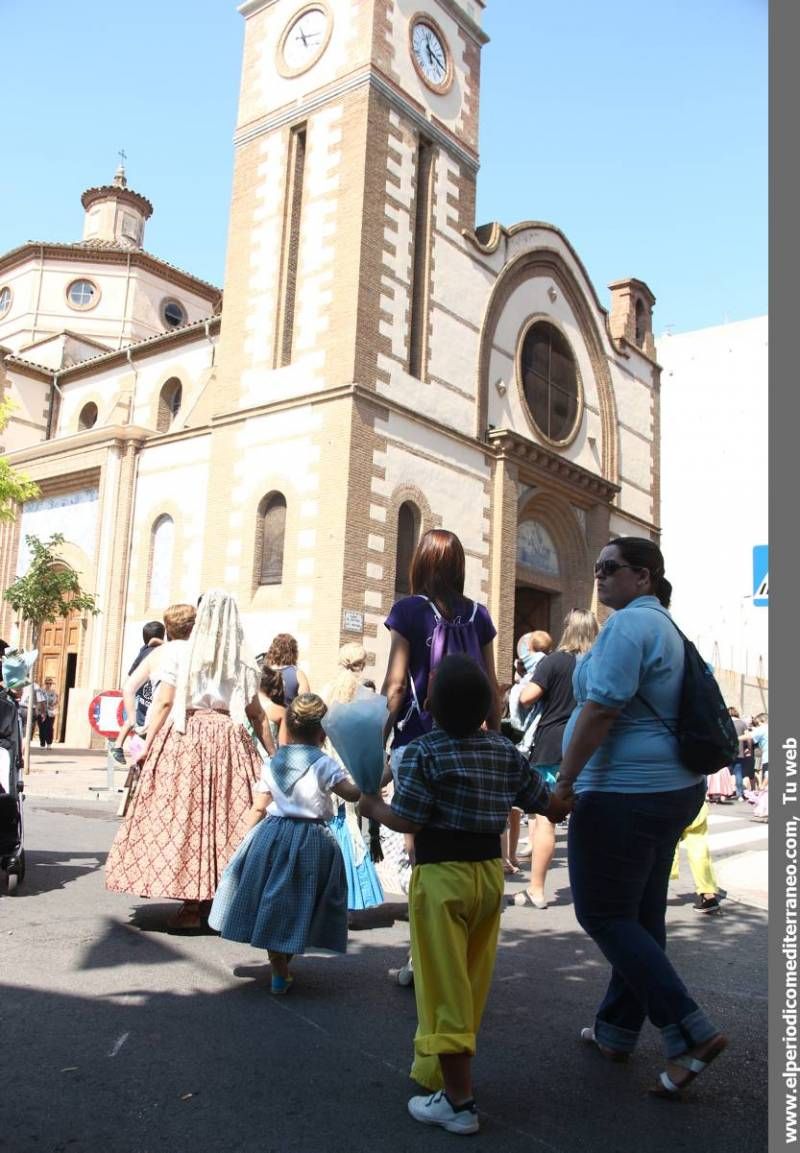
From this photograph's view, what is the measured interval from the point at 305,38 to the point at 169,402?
972 cm

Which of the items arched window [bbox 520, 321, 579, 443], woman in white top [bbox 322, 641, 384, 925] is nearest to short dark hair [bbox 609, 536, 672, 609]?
woman in white top [bbox 322, 641, 384, 925]

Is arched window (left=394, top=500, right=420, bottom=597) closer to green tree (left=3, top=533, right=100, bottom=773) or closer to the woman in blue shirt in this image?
green tree (left=3, top=533, right=100, bottom=773)

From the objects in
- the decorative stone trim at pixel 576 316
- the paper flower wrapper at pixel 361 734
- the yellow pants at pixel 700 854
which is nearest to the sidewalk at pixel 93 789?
the yellow pants at pixel 700 854

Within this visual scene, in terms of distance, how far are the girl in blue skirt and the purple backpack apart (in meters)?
0.42

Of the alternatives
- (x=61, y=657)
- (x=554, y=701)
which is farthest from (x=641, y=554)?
(x=61, y=657)

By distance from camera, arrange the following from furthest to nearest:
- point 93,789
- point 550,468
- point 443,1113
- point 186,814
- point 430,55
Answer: point 550,468
point 430,55
point 93,789
point 186,814
point 443,1113

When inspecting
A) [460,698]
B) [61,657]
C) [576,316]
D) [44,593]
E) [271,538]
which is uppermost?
[576,316]

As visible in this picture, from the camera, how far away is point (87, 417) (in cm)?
2883

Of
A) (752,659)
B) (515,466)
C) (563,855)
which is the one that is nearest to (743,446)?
(752,659)

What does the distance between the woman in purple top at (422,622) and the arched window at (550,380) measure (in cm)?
1843

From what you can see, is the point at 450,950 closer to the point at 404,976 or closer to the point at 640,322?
the point at 404,976

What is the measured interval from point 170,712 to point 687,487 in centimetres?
4904

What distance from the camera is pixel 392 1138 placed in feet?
9.46

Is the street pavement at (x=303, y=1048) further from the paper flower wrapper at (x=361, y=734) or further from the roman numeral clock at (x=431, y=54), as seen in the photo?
the roman numeral clock at (x=431, y=54)
